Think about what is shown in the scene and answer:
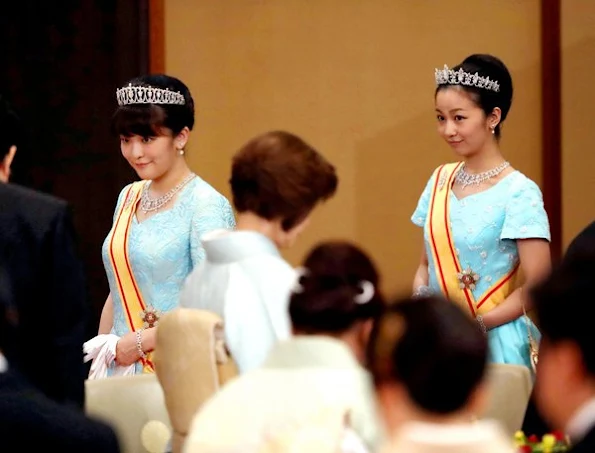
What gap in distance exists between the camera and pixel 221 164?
462 cm

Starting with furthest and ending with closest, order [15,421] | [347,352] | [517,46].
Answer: [517,46] < [347,352] < [15,421]

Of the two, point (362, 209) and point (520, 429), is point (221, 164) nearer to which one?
point (362, 209)

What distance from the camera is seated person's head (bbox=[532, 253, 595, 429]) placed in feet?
5.36

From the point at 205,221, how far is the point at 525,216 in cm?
75

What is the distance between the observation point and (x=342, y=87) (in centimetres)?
458

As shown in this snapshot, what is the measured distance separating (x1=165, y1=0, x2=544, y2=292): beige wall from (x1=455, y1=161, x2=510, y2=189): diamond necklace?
1132mm

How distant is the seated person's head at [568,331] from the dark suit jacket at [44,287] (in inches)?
37.2

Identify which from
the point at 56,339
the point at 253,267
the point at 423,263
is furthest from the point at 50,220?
the point at 423,263

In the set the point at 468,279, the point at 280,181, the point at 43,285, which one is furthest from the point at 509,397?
the point at 43,285

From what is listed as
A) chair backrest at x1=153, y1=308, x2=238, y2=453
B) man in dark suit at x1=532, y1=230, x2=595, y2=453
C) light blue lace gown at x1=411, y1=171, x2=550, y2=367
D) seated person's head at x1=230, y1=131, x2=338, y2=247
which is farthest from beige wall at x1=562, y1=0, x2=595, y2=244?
man in dark suit at x1=532, y1=230, x2=595, y2=453

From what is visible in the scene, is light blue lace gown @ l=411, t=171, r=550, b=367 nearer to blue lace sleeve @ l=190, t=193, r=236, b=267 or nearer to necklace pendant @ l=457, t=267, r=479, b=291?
necklace pendant @ l=457, t=267, r=479, b=291

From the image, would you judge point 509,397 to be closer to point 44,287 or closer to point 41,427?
point 44,287

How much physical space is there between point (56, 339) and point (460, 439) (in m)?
1.01

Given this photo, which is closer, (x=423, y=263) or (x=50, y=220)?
(x=50, y=220)
